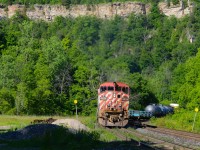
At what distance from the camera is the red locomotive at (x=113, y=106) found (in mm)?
30703

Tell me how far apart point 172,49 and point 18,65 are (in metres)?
109

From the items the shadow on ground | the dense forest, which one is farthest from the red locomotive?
the dense forest

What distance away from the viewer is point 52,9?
190000 mm

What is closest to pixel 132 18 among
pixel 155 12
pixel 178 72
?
pixel 155 12

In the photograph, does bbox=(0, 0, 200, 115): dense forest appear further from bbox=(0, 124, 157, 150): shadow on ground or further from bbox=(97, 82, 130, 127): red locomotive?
bbox=(0, 124, 157, 150): shadow on ground

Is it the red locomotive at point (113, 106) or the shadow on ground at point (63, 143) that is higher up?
the red locomotive at point (113, 106)

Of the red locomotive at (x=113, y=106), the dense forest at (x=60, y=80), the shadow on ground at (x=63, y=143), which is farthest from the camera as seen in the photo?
the dense forest at (x=60, y=80)

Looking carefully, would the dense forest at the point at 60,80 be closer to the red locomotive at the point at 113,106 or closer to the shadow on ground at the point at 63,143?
the red locomotive at the point at 113,106

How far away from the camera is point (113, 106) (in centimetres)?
3070

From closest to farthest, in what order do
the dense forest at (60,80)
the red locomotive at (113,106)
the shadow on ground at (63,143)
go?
the shadow on ground at (63,143)
the red locomotive at (113,106)
the dense forest at (60,80)

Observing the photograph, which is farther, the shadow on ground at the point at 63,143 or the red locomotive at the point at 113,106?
the red locomotive at the point at 113,106

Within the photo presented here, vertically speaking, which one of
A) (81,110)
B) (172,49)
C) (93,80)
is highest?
(172,49)

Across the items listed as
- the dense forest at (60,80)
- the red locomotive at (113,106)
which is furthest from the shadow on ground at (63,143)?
the dense forest at (60,80)

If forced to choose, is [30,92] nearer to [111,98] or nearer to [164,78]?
[111,98]
